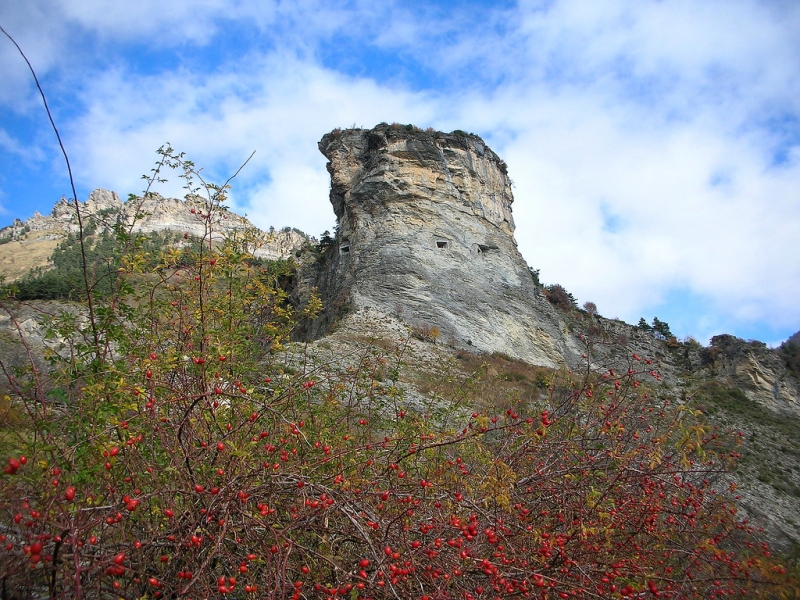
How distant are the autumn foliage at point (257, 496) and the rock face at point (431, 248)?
17.2 m

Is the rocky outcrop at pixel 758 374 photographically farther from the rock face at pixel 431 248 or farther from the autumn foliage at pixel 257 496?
the autumn foliage at pixel 257 496

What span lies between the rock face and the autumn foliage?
17236 mm

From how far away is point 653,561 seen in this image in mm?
3389

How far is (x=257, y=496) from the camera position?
2.46 meters

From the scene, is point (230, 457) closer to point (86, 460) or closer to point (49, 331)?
point (86, 460)

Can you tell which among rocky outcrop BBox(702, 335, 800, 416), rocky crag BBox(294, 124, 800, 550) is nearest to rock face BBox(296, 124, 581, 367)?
rocky crag BBox(294, 124, 800, 550)

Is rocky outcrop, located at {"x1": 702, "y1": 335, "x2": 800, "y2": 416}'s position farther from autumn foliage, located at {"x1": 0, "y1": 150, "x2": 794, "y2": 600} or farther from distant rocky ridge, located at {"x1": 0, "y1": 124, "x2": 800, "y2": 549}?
autumn foliage, located at {"x1": 0, "y1": 150, "x2": 794, "y2": 600}

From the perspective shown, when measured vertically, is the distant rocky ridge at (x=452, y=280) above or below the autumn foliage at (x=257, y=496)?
above

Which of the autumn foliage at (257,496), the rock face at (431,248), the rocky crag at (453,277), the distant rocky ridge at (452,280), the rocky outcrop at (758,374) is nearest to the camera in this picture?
the autumn foliage at (257,496)

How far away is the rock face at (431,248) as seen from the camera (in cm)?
2270

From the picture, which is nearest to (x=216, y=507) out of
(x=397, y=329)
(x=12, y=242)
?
(x=397, y=329)

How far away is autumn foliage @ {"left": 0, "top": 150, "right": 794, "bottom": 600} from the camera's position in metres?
2.17

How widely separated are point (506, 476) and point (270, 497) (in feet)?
4.28

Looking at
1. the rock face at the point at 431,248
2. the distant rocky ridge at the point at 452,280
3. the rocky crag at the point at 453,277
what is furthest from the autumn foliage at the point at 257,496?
the rock face at the point at 431,248
